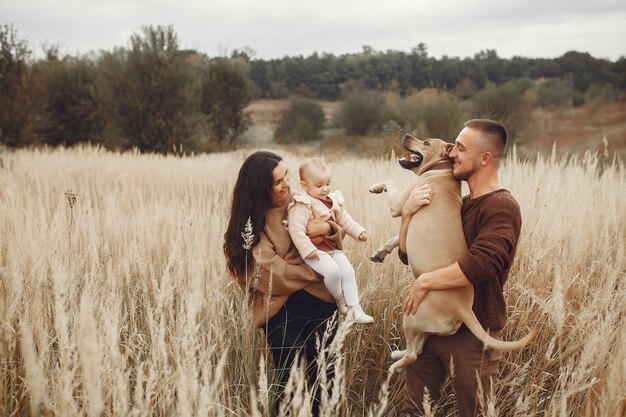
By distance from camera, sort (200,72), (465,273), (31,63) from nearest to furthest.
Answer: (465,273)
(31,63)
(200,72)

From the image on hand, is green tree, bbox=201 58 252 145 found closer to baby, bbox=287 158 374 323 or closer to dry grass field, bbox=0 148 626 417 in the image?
dry grass field, bbox=0 148 626 417

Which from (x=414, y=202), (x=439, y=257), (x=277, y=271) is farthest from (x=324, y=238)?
(x=439, y=257)

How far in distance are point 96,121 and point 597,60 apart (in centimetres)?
5522

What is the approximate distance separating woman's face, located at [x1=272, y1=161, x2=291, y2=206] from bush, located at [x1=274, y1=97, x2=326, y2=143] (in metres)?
27.8

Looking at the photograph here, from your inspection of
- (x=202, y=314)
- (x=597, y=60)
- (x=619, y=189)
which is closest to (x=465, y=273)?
(x=202, y=314)

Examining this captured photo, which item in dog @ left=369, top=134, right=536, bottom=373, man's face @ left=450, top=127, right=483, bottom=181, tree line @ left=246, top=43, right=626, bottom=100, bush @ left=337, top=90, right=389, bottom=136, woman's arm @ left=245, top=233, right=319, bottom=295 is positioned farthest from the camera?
tree line @ left=246, top=43, right=626, bottom=100

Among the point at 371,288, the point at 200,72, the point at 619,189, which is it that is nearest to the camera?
the point at 371,288

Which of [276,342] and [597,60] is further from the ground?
[597,60]

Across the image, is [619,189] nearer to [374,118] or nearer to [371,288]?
[371,288]

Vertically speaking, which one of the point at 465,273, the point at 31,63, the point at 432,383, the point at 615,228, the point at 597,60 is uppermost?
the point at 597,60

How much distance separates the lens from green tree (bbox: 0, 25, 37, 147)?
43.0 ft

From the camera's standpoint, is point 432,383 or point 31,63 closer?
point 432,383

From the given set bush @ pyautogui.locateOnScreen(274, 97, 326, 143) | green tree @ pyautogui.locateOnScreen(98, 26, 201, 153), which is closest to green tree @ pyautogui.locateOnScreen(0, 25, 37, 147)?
green tree @ pyautogui.locateOnScreen(98, 26, 201, 153)

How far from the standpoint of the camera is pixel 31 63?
46.4 ft
